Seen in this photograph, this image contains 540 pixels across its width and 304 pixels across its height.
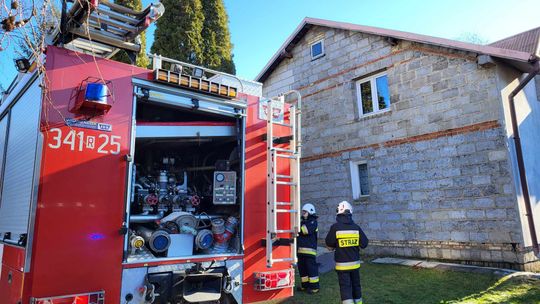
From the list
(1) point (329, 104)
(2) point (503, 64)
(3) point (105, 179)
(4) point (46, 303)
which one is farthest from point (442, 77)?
(4) point (46, 303)

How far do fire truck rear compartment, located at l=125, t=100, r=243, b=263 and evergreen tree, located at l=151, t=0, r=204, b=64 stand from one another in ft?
40.3

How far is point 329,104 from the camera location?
11.3 m

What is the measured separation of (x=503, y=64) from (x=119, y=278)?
819 centimetres

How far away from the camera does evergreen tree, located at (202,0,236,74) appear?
16828 mm

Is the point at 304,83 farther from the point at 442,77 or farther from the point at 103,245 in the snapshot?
the point at 103,245

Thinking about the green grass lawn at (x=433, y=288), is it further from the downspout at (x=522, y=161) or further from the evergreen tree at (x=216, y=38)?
the evergreen tree at (x=216, y=38)

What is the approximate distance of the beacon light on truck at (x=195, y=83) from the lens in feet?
12.1

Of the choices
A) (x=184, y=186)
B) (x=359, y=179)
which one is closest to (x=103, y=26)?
(x=184, y=186)

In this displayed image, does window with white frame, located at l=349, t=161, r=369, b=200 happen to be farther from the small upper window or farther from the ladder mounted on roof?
the ladder mounted on roof

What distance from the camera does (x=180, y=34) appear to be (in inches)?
630

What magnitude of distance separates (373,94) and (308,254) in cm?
531

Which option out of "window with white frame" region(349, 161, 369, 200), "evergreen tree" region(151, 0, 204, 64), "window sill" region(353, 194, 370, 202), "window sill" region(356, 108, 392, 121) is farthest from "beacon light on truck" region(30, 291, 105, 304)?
"evergreen tree" region(151, 0, 204, 64)

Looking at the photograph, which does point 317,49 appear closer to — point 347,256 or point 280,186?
point 347,256

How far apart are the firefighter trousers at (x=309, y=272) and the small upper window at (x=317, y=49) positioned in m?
6.94
